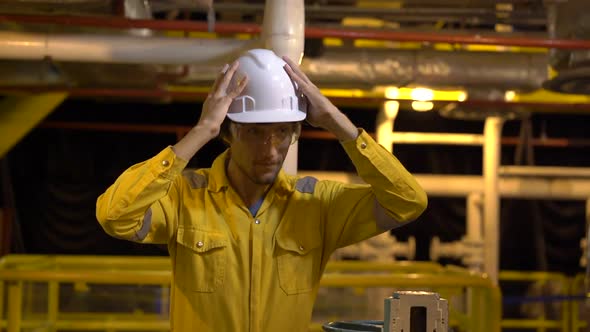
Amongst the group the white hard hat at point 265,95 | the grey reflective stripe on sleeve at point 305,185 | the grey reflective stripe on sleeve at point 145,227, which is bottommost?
the grey reflective stripe on sleeve at point 145,227

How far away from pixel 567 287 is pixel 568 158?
85.1 inches

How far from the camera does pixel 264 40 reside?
11.4 ft

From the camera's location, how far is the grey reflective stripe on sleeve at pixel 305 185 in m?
2.78

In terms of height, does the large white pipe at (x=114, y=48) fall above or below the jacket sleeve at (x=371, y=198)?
above

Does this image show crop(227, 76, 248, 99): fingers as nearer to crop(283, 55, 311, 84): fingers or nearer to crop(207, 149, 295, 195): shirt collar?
crop(283, 55, 311, 84): fingers

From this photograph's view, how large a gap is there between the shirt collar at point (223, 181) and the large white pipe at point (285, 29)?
637mm

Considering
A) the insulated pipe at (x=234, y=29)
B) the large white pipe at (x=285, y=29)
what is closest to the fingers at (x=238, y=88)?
the large white pipe at (x=285, y=29)

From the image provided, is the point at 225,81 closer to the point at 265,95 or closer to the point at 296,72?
the point at 265,95

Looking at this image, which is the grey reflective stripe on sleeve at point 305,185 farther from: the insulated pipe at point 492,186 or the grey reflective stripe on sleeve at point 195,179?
the insulated pipe at point 492,186

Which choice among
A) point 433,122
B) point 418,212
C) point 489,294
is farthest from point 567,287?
point 418,212

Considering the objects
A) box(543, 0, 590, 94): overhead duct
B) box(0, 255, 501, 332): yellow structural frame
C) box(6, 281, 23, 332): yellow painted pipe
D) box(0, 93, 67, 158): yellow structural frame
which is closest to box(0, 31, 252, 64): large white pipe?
box(0, 255, 501, 332): yellow structural frame

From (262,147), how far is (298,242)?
33 cm

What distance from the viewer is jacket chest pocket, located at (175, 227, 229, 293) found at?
2.65 m

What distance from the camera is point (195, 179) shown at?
2771mm
